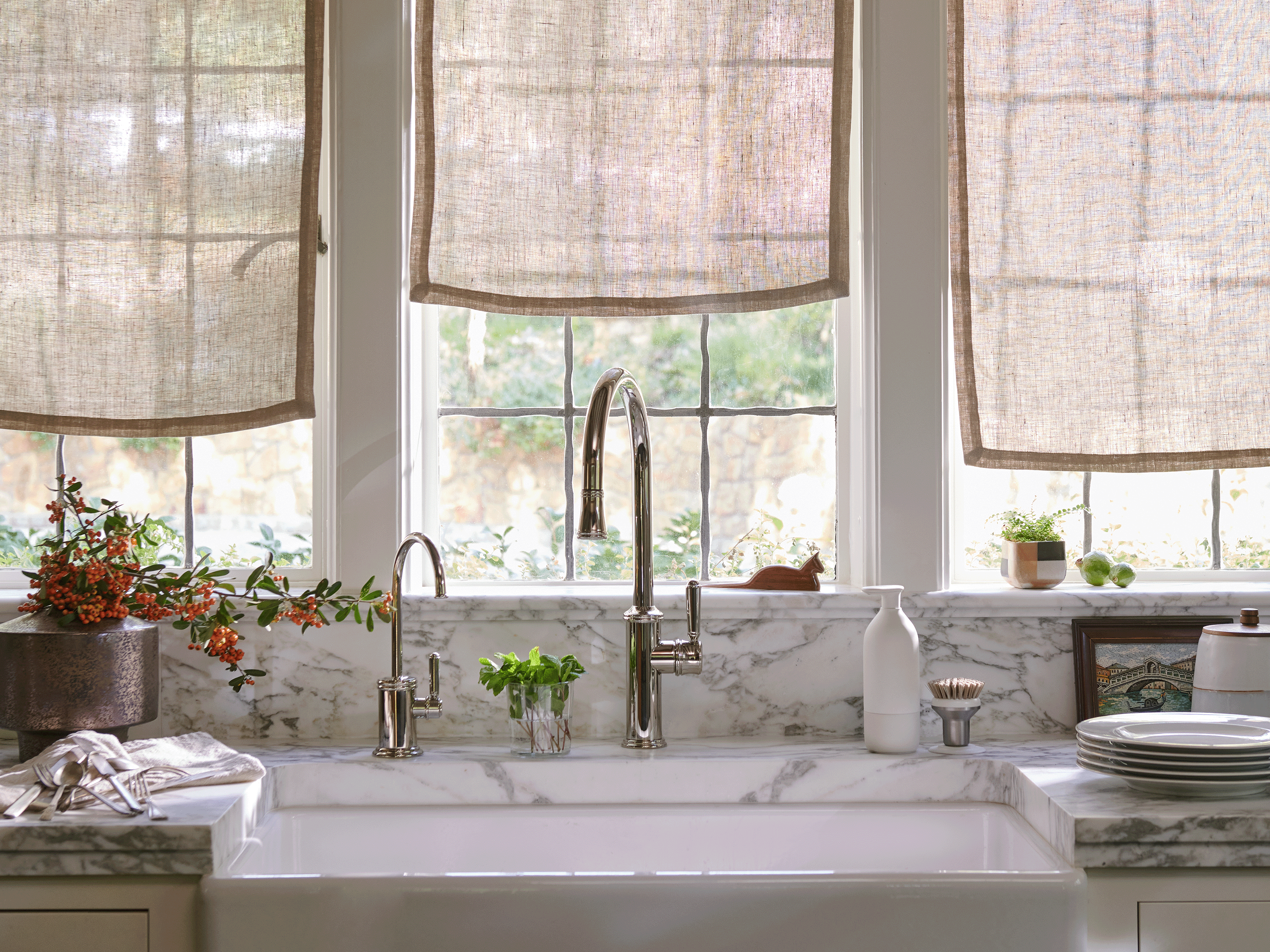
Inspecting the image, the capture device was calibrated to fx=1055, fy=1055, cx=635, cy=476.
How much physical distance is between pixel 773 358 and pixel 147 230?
1109mm

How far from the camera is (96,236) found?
5.81 feet

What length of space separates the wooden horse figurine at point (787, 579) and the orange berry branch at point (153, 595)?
0.62 meters

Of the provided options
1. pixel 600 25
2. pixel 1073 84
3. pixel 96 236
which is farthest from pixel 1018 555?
pixel 96 236

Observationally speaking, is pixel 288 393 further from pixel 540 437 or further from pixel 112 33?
pixel 112 33

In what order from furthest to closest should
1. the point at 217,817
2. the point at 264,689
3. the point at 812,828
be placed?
the point at 264,689
the point at 812,828
the point at 217,817

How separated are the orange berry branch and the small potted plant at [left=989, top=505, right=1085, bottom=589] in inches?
41.5

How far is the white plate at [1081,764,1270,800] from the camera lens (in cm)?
128

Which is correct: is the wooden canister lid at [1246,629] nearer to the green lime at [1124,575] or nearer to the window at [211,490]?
the green lime at [1124,575]

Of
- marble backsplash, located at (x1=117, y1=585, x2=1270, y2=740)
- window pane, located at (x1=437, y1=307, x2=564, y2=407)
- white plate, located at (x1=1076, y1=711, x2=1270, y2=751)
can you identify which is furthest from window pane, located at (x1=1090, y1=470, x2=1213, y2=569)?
window pane, located at (x1=437, y1=307, x2=564, y2=407)

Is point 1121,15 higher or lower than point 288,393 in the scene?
higher

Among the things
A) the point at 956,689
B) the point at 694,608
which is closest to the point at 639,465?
the point at 694,608

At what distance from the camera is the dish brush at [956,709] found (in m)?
1.60

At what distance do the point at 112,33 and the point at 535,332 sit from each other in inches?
34.1

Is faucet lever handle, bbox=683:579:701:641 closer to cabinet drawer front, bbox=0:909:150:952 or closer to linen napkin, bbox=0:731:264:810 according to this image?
linen napkin, bbox=0:731:264:810
